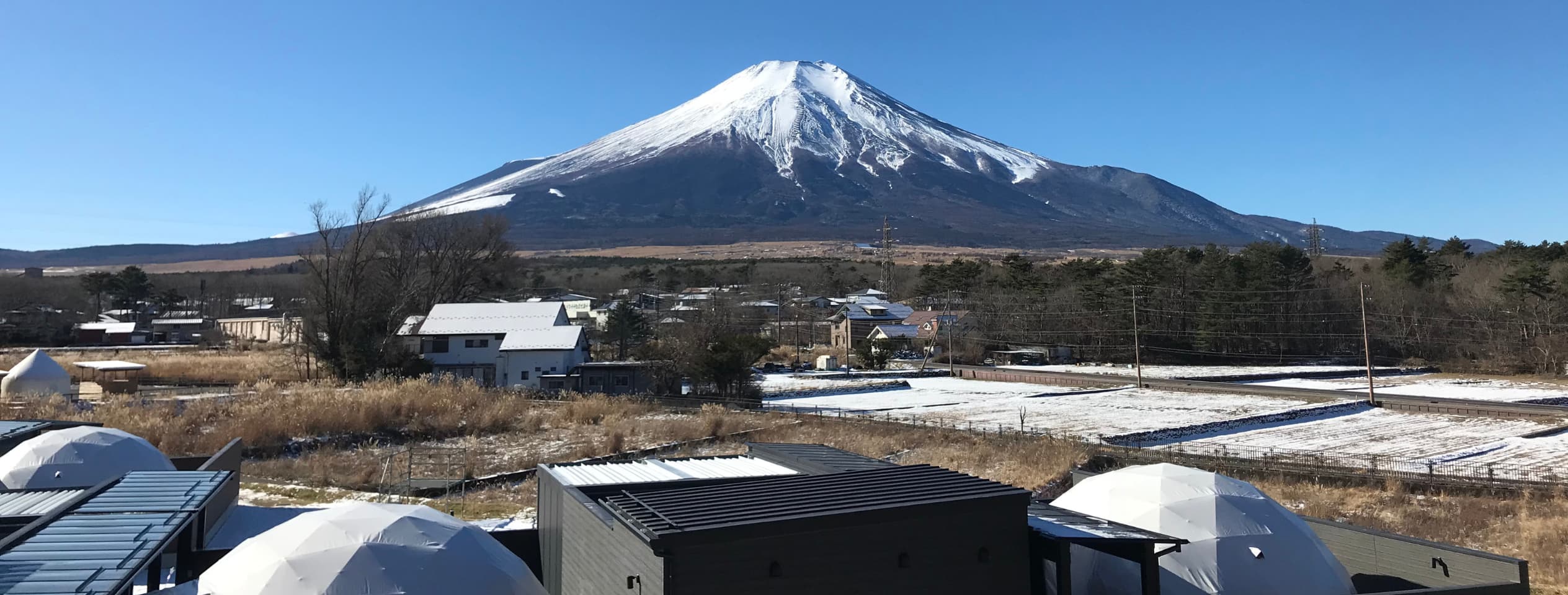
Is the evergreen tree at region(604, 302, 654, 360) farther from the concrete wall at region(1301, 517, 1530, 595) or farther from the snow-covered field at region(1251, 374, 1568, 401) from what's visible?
the concrete wall at region(1301, 517, 1530, 595)

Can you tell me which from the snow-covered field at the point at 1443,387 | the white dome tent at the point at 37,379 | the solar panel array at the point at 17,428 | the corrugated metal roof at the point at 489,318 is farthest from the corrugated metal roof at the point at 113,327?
the snow-covered field at the point at 1443,387

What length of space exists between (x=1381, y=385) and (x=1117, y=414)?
19.3 metres

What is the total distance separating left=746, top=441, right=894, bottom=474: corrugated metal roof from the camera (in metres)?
11.0

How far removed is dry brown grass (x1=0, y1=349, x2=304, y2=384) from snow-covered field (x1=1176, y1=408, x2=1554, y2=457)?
3752 centimetres

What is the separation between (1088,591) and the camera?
10.0 m

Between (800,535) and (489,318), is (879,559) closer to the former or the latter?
(800,535)

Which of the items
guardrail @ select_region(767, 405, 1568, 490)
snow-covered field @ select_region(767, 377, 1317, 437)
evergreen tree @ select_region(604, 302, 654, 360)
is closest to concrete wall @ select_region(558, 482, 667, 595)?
guardrail @ select_region(767, 405, 1568, 490)

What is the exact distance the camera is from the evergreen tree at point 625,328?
49812 millimetres

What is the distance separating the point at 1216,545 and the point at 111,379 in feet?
146

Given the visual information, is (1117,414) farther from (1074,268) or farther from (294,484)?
(1074,268)

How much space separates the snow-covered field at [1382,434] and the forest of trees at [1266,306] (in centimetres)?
2799

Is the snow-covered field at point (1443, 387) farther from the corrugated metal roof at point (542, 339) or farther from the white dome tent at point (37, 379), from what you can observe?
the white dome tent at point (37, 379)

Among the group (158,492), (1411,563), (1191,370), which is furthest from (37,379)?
(1191,370)

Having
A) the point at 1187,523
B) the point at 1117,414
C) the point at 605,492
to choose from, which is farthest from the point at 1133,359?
the point at 605,492
